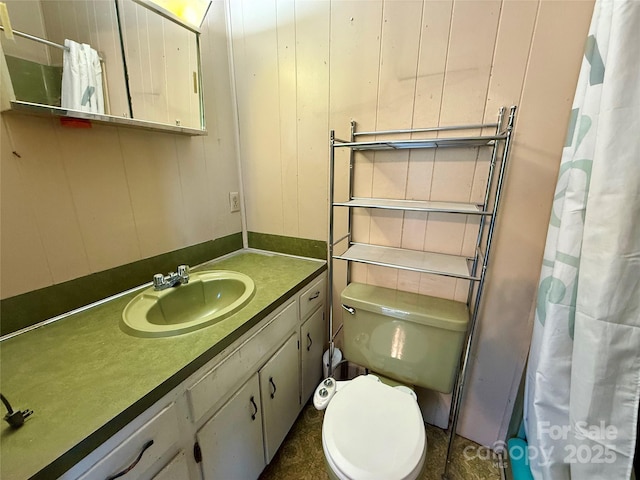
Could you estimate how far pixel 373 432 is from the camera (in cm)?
94

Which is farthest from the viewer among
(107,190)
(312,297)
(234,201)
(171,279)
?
(234,201)

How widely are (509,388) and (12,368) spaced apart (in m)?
1.80

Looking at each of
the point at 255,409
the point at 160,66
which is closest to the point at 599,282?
the point at 255,409

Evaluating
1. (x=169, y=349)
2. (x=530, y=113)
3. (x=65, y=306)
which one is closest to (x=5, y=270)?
(x=65, y=306)

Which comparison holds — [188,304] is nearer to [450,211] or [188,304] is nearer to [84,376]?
[84,376]

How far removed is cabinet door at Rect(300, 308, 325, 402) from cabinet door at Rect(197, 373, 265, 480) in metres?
0.36

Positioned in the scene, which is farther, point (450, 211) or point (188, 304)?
point (188, 304)

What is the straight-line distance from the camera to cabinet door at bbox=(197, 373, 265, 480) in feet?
2.81

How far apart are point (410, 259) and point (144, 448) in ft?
3.49

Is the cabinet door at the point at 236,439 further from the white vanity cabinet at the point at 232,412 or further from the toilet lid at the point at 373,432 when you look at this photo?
the toilet lid at the point at 373,432

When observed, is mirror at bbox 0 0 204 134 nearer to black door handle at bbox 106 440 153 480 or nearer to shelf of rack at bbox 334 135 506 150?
shelf of rack at bbox 334 135 506 150

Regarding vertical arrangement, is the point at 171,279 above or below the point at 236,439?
above

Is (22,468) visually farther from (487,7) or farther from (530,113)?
(487,7)

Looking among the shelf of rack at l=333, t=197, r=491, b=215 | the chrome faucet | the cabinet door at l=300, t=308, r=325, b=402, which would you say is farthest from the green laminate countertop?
the shelf of rack at l=333, t=197, r=491, b=215
